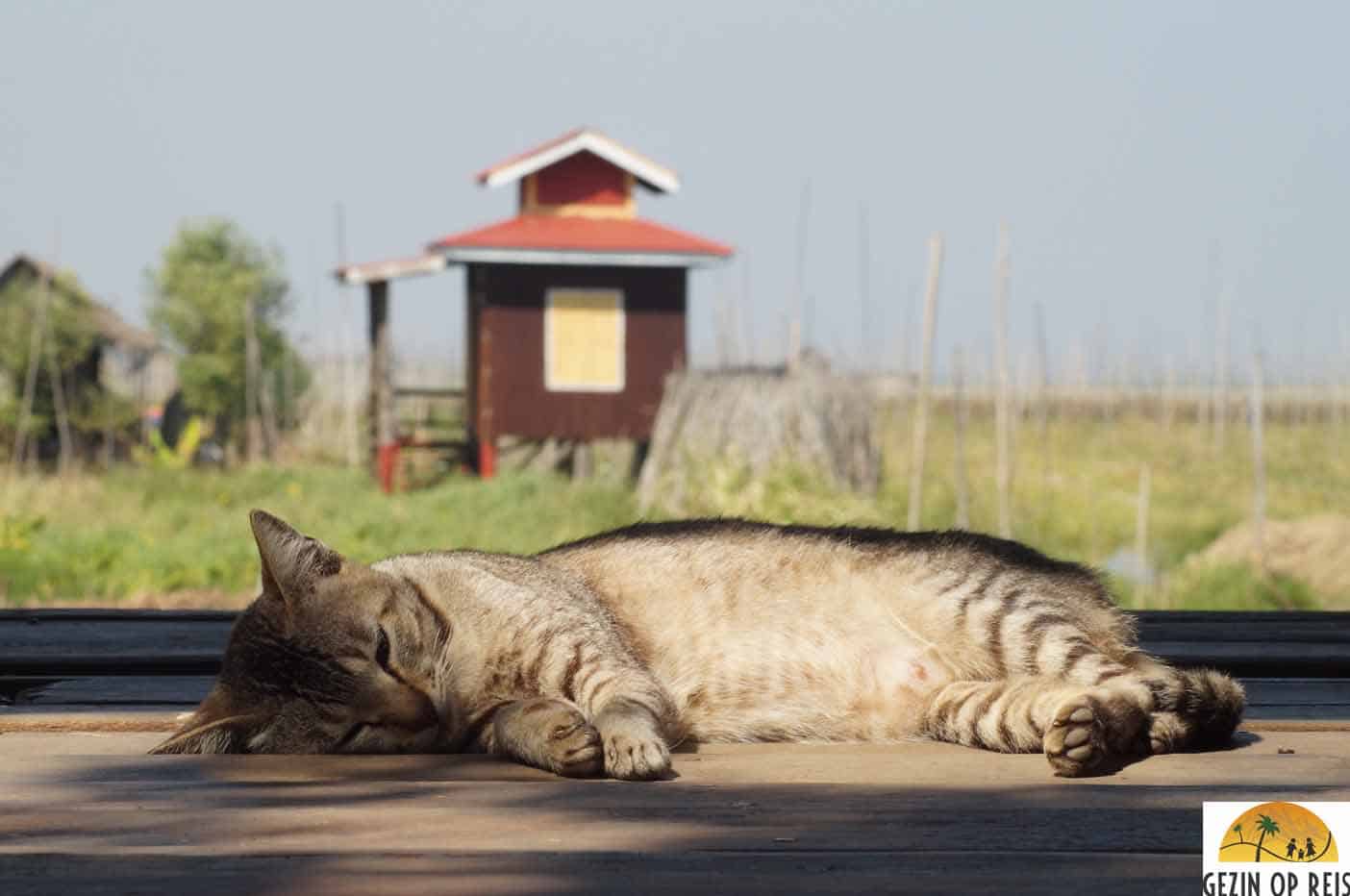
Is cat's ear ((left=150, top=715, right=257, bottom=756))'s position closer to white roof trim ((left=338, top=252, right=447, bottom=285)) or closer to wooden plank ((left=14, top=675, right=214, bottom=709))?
wooden plank ((left=14, top=675, right=214, bottom=709))

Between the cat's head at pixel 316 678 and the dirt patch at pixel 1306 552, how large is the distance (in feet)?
38.2

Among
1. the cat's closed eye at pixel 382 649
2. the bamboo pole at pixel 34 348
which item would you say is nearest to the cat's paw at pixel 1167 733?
the cat's closed eye at pixel 382 649

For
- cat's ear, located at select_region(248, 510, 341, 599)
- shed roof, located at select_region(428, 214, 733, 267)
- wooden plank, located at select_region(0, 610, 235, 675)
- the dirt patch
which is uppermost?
shed roof, located at select_region(428, 214, 733, 267)

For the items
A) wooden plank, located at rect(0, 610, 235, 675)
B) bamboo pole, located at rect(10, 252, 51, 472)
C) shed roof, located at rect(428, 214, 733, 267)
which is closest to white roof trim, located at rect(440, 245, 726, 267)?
shed roof, located at rect(428, 214, 733, 267)

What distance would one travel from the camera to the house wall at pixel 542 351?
1856cm

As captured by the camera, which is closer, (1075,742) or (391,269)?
(1075,742)

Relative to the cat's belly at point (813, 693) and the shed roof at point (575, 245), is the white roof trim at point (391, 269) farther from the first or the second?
the cat's belly at point (813, 693)

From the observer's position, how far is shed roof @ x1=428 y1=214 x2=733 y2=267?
1792 centimetres

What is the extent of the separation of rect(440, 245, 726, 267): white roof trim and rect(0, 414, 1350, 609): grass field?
2.63 meters

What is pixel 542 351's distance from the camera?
738 inches

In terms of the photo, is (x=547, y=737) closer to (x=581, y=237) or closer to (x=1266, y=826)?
(x=1266, y=826)

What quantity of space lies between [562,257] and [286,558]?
15.3m

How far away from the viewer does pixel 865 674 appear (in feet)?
10.6

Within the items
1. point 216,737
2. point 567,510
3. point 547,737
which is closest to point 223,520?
point 567,510
